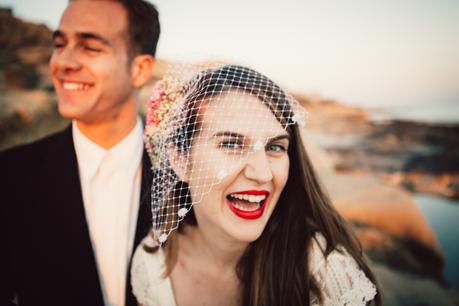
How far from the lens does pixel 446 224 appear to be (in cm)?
595

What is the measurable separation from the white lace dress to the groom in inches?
9.7

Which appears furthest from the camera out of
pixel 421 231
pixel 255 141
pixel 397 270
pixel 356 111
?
pixel 356 111

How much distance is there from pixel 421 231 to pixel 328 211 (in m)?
3.81

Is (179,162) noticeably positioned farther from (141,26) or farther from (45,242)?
(141,26)

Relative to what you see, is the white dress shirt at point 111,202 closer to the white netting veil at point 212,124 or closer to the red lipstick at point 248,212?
the white netting veil at point 212,124

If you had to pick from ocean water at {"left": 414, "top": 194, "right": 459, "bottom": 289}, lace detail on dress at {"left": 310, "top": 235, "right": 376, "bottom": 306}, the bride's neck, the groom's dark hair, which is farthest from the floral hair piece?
ocean water at {"left": 414, "top": 194, "right": 459, "bottom": 289}

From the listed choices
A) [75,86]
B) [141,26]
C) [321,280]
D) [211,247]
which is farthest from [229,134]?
[141,26]

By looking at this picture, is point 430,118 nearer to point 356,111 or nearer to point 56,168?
point 356,111

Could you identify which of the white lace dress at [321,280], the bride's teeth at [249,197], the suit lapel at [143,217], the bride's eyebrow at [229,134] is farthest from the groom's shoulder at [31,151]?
the bride's teeth at [249,197]

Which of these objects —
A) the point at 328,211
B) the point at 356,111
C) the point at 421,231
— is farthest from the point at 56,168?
the point at 356,111

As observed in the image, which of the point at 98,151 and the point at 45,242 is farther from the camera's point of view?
the point at 98,151

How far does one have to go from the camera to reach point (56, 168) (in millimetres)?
2359

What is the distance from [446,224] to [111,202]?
648 cm

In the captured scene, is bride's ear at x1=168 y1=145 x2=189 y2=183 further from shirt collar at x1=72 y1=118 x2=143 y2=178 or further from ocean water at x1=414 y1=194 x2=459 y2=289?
ocean water at x1=414 y1=194 x2=459 y2=289
